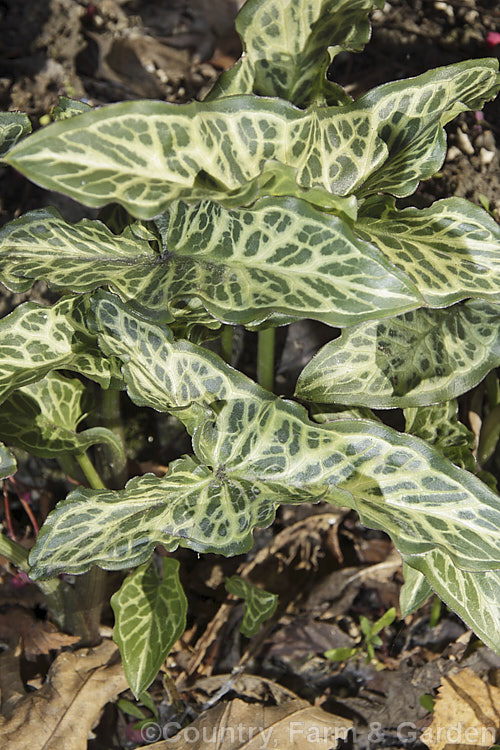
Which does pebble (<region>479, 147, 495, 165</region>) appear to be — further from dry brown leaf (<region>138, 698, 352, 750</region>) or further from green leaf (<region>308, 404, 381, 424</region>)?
dry brown leaf (<region>138, 698, 352, 750</region>)

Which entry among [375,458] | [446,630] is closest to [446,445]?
[375,458]

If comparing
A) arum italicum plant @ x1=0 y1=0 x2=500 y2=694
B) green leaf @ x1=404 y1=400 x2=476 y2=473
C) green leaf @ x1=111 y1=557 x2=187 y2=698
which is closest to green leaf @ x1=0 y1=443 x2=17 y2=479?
arum italicum plant @ x1=0 y1=0 x2=500 y2=694

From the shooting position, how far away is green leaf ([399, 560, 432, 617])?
3.92 feet

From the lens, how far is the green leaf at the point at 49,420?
1209mm

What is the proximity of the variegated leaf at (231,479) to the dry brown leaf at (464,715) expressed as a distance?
1.97 feet

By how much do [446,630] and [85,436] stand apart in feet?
2.93

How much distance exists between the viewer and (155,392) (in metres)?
1.04

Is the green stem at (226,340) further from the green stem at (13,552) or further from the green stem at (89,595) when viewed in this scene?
the green stem at (13,552)

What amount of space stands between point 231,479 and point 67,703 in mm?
641

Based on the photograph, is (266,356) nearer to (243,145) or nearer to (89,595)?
(243,145)

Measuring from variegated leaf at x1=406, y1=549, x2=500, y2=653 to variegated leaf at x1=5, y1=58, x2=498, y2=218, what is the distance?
583 millimetres

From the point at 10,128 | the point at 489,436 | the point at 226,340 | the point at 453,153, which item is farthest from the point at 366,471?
the point at 453,153

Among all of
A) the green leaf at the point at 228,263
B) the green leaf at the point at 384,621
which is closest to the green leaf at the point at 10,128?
the green leaf at the point at 228,263

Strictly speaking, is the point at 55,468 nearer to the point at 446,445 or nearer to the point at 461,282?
the point at 446,445
